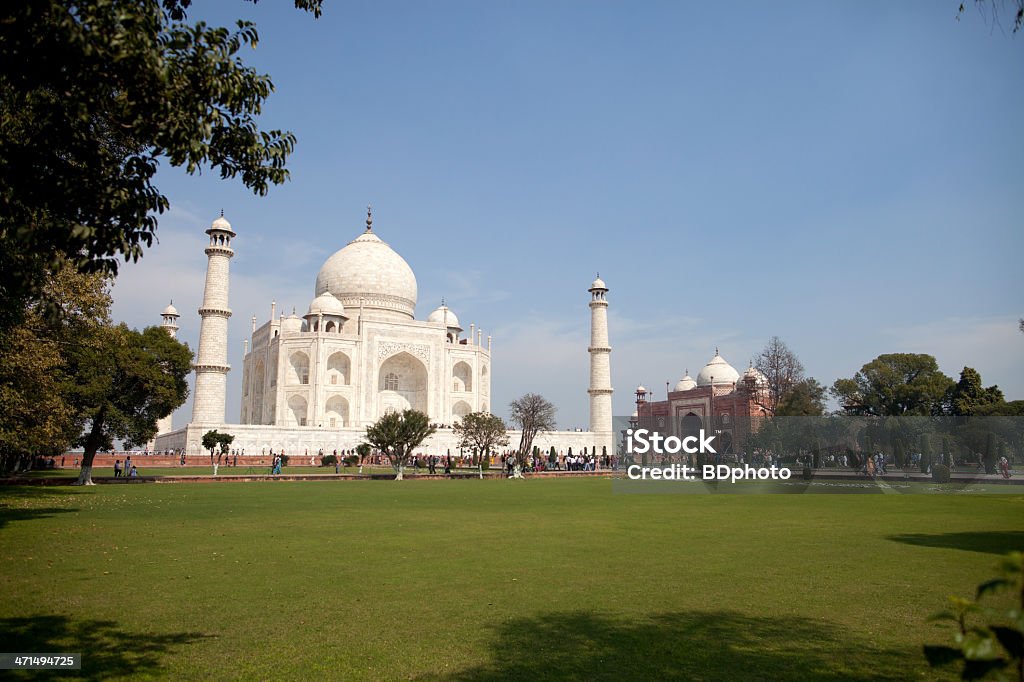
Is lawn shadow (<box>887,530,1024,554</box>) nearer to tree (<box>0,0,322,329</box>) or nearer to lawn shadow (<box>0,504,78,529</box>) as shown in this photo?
tree (<box>0,0,322,329</box>)

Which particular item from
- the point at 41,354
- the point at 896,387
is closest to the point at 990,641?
the point at 41,354

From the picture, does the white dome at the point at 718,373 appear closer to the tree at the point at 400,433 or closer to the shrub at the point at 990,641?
the tree at the point at 400,433

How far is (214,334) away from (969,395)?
4011 cm

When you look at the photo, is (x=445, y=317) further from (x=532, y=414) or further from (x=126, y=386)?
(x=126, y=386)

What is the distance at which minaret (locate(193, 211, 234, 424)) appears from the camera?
4212 cm

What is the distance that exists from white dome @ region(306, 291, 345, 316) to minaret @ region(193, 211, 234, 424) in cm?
771

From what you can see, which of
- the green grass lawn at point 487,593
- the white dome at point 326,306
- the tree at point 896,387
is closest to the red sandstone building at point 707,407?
the tree at point 896,387

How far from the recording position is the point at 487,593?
634cm

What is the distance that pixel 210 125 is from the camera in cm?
481

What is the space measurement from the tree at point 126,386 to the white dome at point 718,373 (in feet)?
164

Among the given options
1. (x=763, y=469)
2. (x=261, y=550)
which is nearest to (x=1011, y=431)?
(x=763, y=469)

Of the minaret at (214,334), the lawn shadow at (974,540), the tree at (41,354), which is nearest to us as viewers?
the lawn shadow at (974,540)

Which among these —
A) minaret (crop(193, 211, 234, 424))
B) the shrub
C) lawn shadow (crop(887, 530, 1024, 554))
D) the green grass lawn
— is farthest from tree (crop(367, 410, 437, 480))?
the shrub

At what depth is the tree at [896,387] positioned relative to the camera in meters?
36.5
